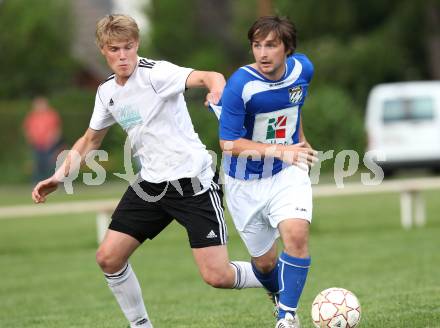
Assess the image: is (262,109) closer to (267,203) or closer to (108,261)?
(267,203)

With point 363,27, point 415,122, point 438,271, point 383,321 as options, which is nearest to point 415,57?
point 363,27

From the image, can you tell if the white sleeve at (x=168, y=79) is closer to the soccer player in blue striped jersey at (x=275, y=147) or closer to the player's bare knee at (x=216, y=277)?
the soccer player in blue striped jersey at (x=275, y=147)

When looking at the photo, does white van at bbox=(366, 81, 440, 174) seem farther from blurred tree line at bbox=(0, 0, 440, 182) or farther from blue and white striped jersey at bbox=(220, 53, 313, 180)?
blue and white striped jersey at bbox=(220, 53, 313, 180)

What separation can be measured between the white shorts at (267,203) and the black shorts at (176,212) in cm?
21

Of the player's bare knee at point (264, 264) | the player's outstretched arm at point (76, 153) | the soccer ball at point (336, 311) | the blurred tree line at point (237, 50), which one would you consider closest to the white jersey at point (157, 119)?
the player's outstretched arm at point (76, 153)

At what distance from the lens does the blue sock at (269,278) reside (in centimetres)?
695

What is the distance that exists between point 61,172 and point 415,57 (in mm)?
24752

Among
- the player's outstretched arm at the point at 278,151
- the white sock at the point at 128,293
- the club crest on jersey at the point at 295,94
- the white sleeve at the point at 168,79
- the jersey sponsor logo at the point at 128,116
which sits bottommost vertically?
the white sock at the point at 128,293

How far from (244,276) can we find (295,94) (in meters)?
1.25

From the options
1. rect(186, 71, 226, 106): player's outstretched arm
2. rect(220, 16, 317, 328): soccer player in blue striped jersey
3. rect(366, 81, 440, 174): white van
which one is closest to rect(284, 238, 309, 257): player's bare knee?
rect(220, 16, 317, 328): soccer player in blue striped jersey

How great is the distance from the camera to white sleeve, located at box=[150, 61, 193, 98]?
6414 millimetres

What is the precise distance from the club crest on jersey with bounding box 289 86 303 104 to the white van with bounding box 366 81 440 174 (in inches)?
602

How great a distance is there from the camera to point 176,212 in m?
6.62

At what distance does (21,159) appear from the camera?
87.1 feet
